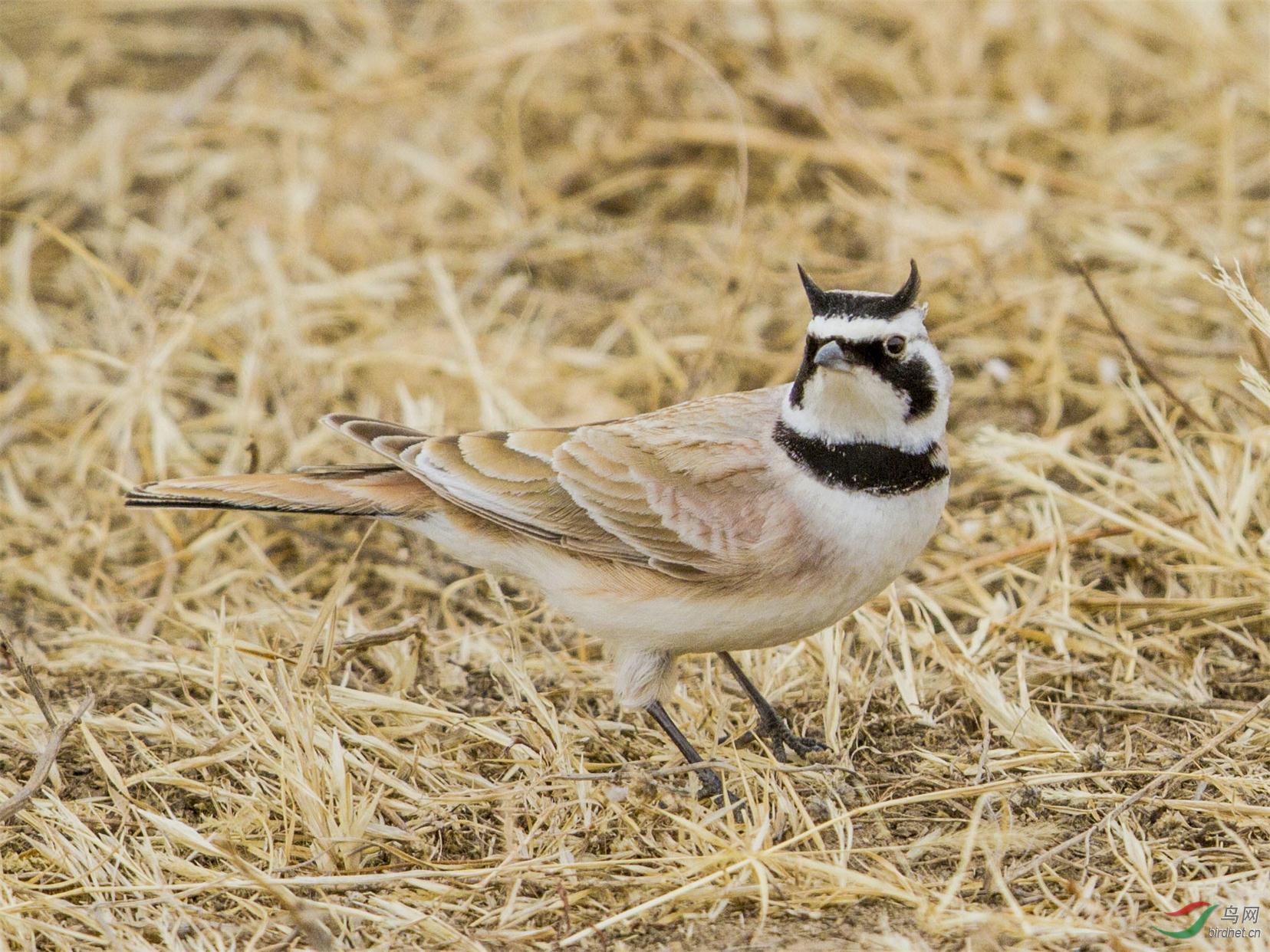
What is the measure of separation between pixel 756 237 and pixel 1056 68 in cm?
265

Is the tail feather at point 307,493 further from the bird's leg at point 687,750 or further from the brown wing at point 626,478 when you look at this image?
the bird's leg at point 687,750

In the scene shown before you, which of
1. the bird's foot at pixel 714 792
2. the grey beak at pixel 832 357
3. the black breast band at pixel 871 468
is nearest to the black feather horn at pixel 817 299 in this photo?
the grey beak at pixel 832 357

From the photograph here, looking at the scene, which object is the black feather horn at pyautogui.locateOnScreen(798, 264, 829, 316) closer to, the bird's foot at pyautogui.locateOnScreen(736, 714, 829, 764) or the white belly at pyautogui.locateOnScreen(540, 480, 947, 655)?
the white belly at pyautogui.locateOnScreen(540, 480, 947, 655)

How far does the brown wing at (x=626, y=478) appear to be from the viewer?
4477 mm

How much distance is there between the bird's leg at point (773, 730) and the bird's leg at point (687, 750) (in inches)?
11.4

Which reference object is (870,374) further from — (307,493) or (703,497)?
(307,493)

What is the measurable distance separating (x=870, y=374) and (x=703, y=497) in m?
0.67

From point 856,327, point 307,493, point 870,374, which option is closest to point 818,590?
point 870,374

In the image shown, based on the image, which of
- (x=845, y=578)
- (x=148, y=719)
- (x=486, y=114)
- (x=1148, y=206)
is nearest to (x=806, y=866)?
(x=845, y=578)

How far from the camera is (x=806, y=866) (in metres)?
3.98

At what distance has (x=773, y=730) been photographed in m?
4.86

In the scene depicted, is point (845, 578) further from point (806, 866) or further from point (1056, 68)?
point (1056, 68)

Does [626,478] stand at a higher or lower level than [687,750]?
higher

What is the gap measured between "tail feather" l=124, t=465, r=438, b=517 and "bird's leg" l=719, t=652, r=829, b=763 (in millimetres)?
1162
